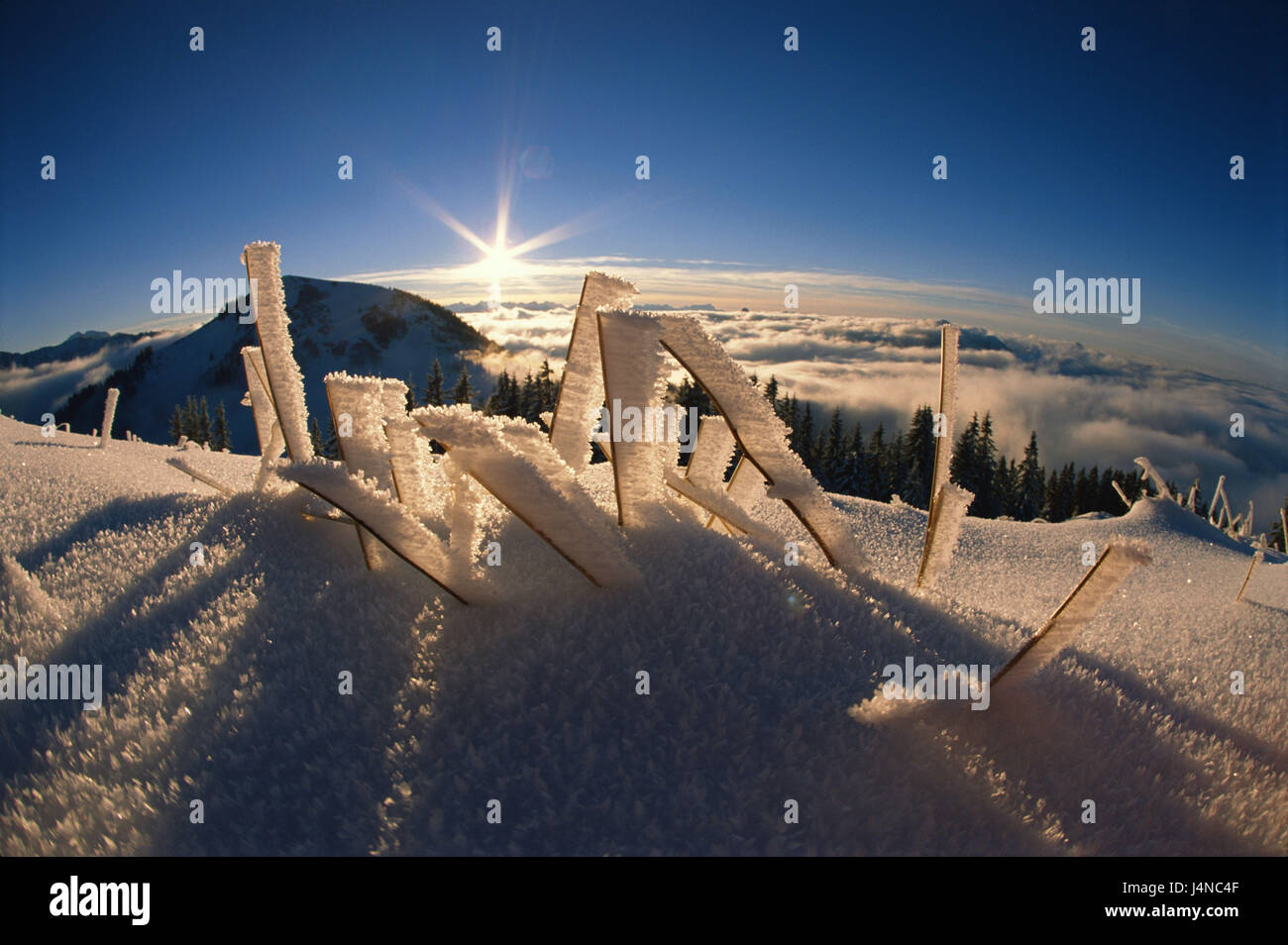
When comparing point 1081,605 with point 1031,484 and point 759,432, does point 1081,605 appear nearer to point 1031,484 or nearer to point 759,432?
point 759,432

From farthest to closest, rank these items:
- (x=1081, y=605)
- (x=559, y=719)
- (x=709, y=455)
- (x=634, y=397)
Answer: (x=709, y=455) < (x=634, y=397) < (x=1081, y=605) < (x=559, y=719)

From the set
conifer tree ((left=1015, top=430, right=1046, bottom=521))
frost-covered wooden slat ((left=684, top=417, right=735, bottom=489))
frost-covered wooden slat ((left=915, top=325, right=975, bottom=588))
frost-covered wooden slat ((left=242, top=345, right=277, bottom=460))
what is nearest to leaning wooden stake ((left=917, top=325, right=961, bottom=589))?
frost-covered wooden slat ((left=915, top=325, right=975, bottom=588))

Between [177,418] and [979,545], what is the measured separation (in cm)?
10085

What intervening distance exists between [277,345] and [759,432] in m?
1.72

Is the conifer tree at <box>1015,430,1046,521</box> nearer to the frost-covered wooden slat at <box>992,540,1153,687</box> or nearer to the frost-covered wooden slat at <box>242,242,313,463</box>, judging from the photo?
the frost-covered wooden slat at <box>992,540,1153,687</box>

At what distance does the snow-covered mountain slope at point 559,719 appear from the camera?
1173 mm

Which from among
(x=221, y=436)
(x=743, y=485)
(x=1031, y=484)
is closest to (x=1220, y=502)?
(x=743, y=485)

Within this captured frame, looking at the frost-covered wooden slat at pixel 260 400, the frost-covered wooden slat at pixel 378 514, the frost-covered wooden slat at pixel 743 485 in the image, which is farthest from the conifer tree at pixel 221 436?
the frost-covered wooden slat at pixel 378 514

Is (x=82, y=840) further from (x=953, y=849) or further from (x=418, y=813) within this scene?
(x=953, y=849)

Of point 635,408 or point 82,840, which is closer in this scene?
point 82,840

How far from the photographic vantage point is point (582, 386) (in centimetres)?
215

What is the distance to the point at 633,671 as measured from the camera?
1367 millimetres

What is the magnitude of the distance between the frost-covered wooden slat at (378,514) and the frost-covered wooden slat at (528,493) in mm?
207
